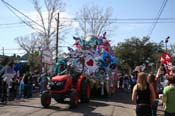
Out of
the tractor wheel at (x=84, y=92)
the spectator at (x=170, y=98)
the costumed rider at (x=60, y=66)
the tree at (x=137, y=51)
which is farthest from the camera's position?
the tree at (x=137, y=51)

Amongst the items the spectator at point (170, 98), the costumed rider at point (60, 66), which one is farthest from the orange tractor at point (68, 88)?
the spectator at point (170, 98)

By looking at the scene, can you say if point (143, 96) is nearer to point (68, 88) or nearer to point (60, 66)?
point (68, 88)

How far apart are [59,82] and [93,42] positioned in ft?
22.8

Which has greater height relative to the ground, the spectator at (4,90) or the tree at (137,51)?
the tree at (137,51)

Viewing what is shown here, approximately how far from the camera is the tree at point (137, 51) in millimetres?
78375

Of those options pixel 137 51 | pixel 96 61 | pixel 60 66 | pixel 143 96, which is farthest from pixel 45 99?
pixel 137 51

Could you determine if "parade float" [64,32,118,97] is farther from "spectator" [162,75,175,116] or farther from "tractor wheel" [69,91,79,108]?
"spectator" [162,75,175,116]

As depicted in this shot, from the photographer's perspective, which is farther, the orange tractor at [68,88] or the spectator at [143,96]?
the orange tractor at [68,88]

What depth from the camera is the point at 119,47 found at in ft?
267

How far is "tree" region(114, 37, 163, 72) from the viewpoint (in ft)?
257

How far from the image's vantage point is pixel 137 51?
260ft

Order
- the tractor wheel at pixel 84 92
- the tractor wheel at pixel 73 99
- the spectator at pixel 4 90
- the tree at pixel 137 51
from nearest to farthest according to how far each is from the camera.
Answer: the tractor wheel at pixel 73 99
the tractor wheel at pixel 84 92
the spectator at pixel 4 90
the tree at pixel 137 51

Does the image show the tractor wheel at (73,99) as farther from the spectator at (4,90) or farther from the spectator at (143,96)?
the spectator at (143,96)

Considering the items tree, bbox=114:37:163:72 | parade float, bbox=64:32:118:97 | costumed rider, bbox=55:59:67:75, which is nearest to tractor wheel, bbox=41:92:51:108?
costumed rider, bbox=55:59:67:75
